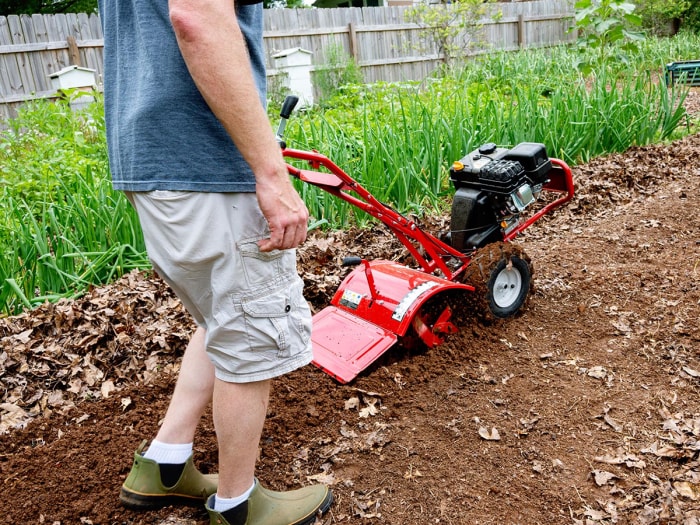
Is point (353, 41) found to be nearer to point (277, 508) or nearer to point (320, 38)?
point (320, 38)

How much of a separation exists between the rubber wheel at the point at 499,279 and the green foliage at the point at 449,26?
29.8 feet

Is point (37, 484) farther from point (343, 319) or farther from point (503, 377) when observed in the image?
point (503, 377)

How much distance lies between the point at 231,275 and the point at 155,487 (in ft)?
2.84

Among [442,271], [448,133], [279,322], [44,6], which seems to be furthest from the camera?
[44,6]

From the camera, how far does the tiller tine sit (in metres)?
2.64

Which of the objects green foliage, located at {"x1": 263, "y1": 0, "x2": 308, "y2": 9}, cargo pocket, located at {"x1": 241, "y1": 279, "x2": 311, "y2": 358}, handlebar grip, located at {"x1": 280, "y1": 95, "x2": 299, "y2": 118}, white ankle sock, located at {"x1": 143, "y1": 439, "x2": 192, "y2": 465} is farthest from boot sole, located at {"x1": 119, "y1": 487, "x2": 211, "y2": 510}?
green foliage, located at {"x1": 263, "y1": 0, "x2": 308, "y2": 9}

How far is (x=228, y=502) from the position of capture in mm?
1790

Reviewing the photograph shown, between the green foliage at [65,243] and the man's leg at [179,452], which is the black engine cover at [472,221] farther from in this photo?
the green foliage at [65,243]

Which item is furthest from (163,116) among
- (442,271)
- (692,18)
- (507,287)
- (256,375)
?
(692,18)

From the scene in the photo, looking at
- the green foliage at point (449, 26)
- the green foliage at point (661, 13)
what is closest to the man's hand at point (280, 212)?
the green foliage at point (449, 26)

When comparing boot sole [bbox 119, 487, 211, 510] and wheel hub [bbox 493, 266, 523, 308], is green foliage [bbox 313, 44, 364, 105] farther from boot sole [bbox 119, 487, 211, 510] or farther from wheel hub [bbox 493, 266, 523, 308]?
boot sole [bbox 119, 487, 211, 510]

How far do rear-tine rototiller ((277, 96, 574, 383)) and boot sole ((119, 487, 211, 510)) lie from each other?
2.50 feet

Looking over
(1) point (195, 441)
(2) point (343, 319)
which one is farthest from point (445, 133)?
(1) point (195, 441)

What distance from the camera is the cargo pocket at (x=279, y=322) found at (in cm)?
158
